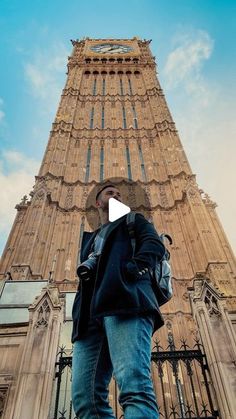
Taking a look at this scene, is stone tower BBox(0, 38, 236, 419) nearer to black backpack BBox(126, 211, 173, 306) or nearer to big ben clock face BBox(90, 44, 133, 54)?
black backpack BBox(126, 211, 173, 306)

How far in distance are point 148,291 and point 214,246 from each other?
36.6ft

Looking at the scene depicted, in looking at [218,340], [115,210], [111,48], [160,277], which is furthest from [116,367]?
[111,48]

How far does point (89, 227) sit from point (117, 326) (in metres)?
13.4

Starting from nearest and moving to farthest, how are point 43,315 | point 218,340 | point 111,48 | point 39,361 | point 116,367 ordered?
point 116,367 < point 39,361 < point 218,340 < point 43,315 < point 111,48

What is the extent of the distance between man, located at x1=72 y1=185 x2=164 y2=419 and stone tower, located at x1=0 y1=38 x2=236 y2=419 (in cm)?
279

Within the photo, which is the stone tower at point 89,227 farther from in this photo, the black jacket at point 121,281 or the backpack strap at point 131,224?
the backpack strap at point 131,224

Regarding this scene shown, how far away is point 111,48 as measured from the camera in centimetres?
3453

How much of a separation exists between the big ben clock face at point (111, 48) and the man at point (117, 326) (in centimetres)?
3478

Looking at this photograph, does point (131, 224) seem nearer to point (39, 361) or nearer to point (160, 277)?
point (160, 277)

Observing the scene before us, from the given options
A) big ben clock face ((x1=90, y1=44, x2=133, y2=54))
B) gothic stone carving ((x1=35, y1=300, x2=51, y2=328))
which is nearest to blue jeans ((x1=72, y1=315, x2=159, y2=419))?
gothic stone carving ((x1=35, y1=300, x2=51, y2=328))

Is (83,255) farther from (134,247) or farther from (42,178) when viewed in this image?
(42,178)

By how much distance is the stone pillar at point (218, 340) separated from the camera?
4586mm

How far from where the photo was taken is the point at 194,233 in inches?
543

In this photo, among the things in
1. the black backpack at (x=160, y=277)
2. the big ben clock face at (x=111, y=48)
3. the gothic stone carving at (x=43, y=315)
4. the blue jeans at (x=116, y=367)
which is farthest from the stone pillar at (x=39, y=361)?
the big ben clock face at (x=111, y=48)
